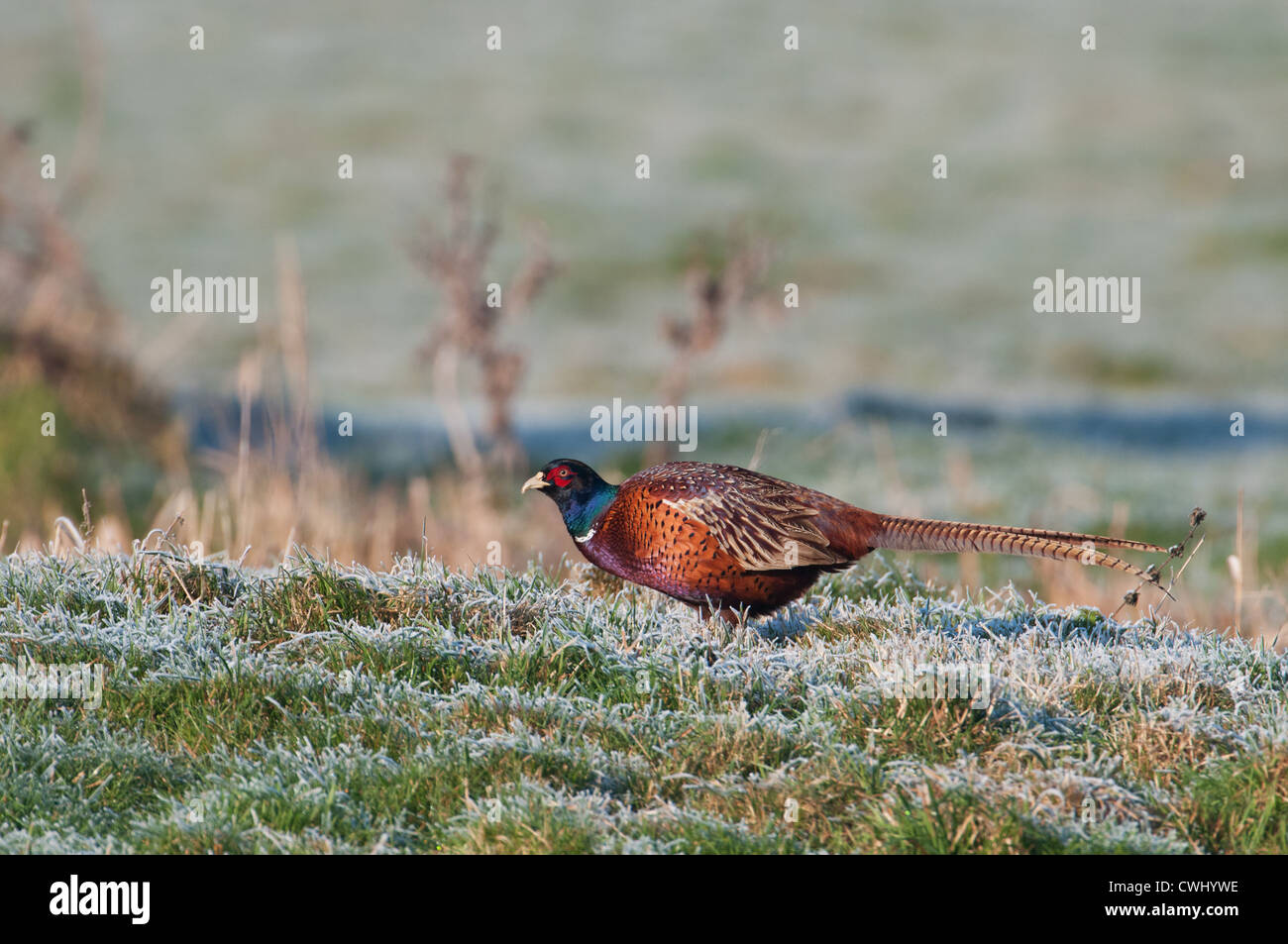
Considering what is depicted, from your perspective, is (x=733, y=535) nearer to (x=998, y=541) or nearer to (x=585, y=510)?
(x=585, y=510)

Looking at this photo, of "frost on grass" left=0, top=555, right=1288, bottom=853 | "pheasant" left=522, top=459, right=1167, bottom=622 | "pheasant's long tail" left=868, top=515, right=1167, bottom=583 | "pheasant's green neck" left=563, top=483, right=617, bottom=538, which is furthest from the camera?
"pheasant's green neck" left=563, top=483, right=617, bottom=538

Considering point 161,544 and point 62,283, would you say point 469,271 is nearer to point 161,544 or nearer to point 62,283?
point 62,283

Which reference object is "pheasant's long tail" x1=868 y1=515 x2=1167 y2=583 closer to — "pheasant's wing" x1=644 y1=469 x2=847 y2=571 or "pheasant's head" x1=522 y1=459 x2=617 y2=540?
A: "pheasant's wing" x1=644 y1=469 x2=847 y2=571

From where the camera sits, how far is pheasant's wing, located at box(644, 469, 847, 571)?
6184 millimetres

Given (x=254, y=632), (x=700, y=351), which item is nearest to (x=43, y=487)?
(x=700, y=351)

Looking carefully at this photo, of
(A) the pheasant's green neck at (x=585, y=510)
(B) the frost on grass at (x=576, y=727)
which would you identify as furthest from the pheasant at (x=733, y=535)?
(B) the frost on grass at (x=576, y=727)

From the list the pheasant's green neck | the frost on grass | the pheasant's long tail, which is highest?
the pheasant's green neck

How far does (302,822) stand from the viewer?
4.77m

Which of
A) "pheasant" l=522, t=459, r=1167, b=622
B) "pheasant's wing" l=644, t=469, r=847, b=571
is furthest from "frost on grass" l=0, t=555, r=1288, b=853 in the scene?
"pheasant's wing" l=644, t=469, r=847, b=571

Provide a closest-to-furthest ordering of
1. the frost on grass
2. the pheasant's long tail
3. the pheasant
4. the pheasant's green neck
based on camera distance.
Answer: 1. the frost on grass
2. the pheasant's long tail
3. the pheasant
4. the pheasant's green neck

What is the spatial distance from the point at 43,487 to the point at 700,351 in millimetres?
7890

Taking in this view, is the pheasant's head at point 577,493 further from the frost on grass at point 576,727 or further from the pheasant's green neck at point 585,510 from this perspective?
the frost on grass at point 576,727

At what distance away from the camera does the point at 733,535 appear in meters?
6.19

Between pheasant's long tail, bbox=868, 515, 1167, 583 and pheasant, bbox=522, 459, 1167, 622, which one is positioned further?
pheasant, bbox=522, 459, 1167, 622
